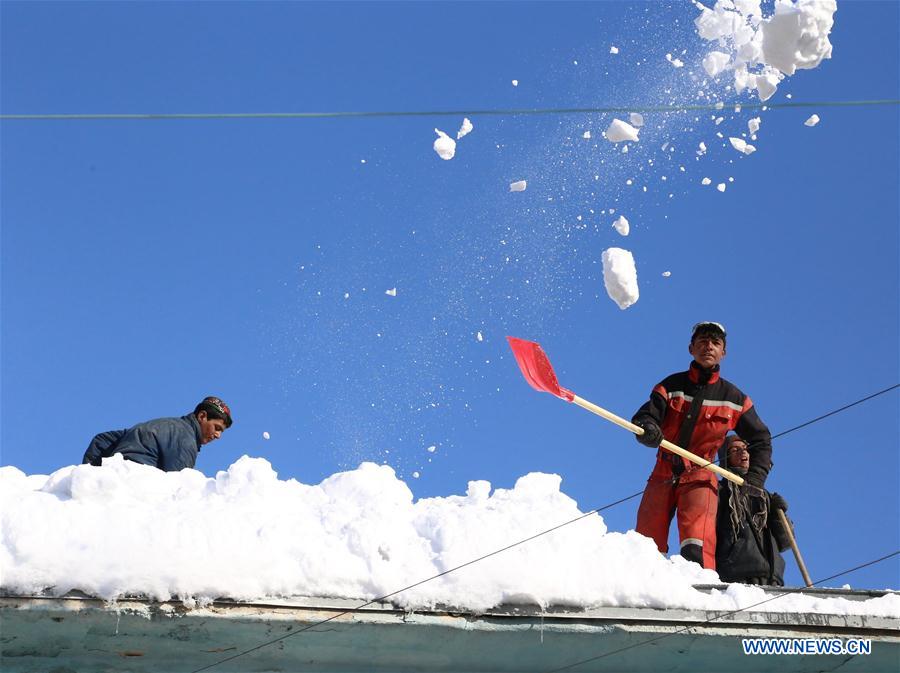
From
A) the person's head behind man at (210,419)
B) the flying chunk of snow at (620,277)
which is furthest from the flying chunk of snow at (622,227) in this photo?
the person's head behind man at (210,419)

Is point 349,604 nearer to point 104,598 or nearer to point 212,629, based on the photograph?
point 212,629

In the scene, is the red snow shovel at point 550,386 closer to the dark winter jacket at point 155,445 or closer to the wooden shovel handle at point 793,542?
the wooden shovel handle at point 793,542

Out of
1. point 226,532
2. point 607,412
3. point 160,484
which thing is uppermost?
point 607,412

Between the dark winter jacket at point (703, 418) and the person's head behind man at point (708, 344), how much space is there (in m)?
0.05

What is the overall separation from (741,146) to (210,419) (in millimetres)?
4126

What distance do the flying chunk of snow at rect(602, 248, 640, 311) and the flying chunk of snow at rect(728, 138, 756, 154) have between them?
43.6 inches

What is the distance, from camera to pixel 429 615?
389 centimetres

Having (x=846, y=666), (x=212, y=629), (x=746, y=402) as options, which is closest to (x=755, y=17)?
(x=746, y=402)

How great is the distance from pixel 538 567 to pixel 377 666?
2.42ft

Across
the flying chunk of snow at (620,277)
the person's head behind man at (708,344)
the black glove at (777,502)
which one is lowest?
the black glove at (777,502)

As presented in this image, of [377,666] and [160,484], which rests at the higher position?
[160,484]

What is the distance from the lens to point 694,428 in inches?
240

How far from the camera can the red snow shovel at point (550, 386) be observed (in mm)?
5785

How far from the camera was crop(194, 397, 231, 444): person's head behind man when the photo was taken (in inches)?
227
